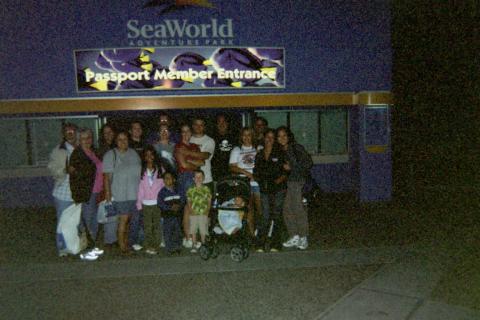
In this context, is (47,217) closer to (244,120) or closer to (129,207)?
(129,207)

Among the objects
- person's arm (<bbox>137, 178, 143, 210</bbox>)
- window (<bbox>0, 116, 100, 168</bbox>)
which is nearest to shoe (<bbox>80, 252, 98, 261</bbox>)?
person's arm (<bbox>137, 178, 143, 210</bbox>)

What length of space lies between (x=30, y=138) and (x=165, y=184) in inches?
230

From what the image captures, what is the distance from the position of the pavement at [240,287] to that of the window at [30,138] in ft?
16.6

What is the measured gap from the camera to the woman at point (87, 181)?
604cm

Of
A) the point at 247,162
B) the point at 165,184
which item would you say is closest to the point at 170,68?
the point at 247,162

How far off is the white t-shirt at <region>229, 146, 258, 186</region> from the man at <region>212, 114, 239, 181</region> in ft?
1.64

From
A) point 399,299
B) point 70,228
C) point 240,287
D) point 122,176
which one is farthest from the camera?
point 122,176

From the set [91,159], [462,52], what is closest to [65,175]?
[91,159]

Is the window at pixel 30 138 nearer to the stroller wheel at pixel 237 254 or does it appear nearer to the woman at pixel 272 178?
the woman at pixel 272 178

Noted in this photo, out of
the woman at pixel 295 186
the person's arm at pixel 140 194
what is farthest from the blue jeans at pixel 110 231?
the woman at pixel 295 186

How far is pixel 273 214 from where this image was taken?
6457 mm

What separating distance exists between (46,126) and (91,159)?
16.8 feet

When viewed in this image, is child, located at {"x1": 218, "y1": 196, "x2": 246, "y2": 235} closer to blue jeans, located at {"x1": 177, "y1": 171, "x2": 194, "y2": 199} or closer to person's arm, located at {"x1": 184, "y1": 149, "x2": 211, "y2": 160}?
blue jeans, located at {"x1": 177, "y1": 171, "x2": 194, "y2": 199}

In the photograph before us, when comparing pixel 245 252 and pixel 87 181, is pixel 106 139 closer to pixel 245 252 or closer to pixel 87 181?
pixel 87 181
